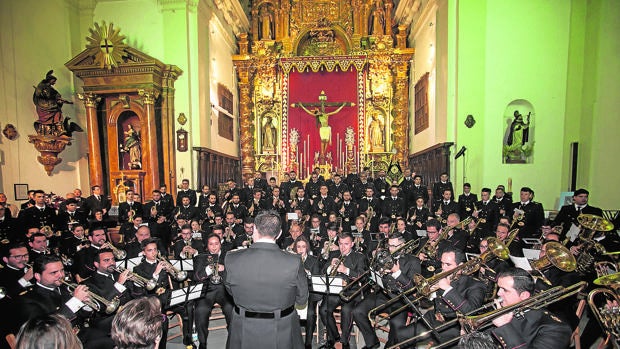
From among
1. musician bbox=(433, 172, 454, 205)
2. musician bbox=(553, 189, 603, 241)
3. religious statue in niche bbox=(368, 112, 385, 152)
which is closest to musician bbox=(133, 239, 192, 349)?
musician bbox=(433, 172, 454, 205)

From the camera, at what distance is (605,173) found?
8039 millimetres

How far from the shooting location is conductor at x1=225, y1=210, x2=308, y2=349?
2.58 meters

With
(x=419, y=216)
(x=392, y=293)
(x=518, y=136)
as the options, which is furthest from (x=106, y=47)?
(x=518, y=136)

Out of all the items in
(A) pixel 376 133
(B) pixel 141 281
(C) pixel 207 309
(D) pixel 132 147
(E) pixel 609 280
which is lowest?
(C) pixel 207 309

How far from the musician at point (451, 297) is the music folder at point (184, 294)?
8.76ft

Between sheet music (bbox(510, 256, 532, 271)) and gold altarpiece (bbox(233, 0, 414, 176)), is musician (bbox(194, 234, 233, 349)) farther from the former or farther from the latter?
gold altarpiece (bbox(233, 0, 414, 176))

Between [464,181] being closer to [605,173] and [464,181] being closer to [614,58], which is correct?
[605,173]

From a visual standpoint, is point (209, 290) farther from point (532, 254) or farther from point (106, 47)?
point (106, 47)

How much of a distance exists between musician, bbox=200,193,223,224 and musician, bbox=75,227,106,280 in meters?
2.71

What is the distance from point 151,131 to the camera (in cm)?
1027

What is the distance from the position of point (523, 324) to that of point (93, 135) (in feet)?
39.6

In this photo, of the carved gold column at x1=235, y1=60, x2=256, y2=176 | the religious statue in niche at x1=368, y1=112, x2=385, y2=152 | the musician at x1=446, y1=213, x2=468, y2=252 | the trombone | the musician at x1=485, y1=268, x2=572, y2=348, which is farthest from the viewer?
the carved gold column at x1=235, y1=60, x2=256, y2=176

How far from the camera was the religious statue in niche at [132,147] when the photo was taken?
418 inches

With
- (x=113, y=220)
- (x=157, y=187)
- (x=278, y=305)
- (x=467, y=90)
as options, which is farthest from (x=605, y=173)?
(x=113, y=220)
